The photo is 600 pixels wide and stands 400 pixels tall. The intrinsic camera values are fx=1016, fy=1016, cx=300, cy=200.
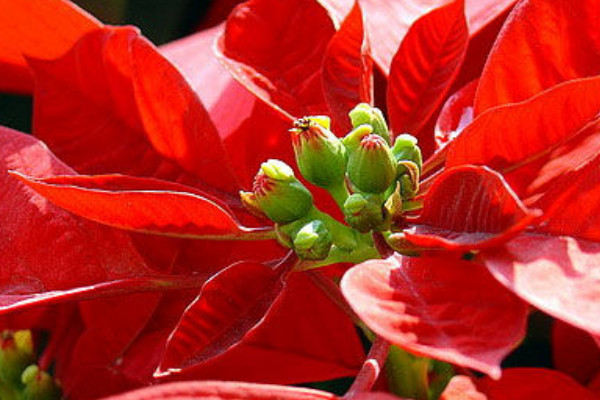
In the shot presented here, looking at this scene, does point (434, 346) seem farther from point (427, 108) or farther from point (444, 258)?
point (427, 108)

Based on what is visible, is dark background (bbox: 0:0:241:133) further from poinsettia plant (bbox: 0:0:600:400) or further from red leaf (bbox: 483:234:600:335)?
red leaf (bbox: 483:234:600:335)

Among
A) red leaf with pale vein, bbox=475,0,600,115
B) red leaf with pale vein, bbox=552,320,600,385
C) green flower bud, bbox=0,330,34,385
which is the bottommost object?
green flower bud, bbox=0,330,34,385

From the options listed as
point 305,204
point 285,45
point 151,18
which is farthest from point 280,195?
point 151,18

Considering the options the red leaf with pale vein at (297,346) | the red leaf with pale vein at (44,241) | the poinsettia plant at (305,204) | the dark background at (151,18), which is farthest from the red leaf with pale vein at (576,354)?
the dark background at (151,18)

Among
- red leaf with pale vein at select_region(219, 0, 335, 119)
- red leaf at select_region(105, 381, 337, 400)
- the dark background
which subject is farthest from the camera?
the dark background

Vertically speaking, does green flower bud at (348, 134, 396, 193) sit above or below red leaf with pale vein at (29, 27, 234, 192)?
above

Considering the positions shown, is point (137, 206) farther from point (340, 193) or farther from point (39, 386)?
point (39, 386)

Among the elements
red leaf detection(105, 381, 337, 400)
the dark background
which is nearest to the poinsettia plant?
red leaf detection(105, 381, 337, 400)
